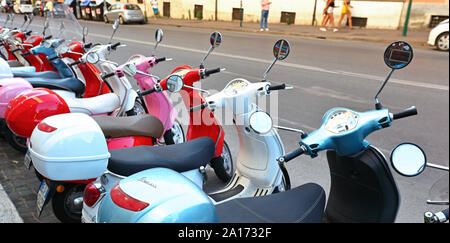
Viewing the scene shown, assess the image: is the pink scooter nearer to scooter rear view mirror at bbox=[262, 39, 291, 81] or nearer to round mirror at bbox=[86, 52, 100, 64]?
round mirror at bbox=[86, 52, 100, 64]

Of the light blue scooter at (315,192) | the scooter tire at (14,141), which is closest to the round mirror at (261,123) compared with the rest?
the light blue scooter at (315,192)

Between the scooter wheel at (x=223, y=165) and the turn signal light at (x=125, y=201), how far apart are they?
166cm

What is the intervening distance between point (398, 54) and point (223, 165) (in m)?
1.86

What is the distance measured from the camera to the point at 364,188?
1.88 m

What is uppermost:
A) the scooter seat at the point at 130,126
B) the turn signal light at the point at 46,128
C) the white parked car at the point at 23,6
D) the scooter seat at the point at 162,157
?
the white parked car at the point at 23,6

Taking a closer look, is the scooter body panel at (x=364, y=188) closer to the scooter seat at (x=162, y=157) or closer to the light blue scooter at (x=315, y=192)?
the light blue scooter at (x=315, y=192)

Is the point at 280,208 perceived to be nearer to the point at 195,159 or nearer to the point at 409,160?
the point at 409,160

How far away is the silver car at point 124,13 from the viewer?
5.04 metres

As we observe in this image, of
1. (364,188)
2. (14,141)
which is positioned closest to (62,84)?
(14,141)

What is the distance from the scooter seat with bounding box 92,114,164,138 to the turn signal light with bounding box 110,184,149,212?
52.3 inches

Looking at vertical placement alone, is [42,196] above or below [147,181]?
below

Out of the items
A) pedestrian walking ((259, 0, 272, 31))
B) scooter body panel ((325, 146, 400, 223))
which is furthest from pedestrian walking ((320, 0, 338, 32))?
scooter body panel ((325, 146, 400, 223))

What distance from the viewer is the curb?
2.70m
